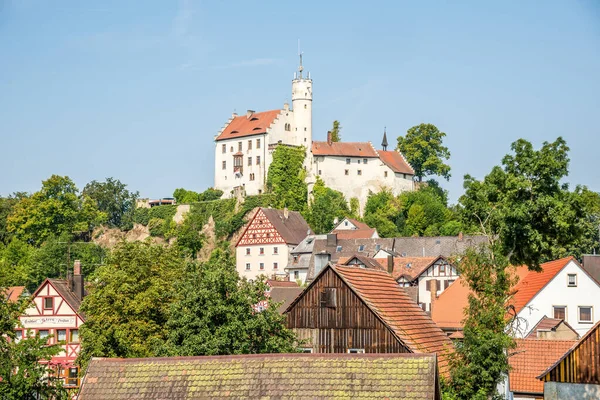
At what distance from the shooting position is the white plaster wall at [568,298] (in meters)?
55.9

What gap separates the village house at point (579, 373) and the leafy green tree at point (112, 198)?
10621 centimetres

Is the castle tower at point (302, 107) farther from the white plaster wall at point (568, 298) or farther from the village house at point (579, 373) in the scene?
the village house at point (579, 373)

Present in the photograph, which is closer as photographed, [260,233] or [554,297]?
[554,297]

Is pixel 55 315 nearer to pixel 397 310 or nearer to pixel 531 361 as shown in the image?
pixel 397 310

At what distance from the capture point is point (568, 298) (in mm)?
56969

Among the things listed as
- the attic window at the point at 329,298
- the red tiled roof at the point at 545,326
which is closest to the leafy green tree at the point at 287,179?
the red tiled roof at the point at 545,326

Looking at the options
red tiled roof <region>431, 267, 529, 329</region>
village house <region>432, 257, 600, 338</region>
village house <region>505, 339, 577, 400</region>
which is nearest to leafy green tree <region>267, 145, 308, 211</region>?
village house <region>432, 257, 600, 338</region>

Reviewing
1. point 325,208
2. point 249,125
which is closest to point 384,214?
point 325,208

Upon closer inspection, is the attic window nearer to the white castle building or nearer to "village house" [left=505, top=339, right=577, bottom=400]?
"village house" [left=505, top=339, right=577, bottom=400]

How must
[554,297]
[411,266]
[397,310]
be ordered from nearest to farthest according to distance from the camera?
[397,310] → [554,297] → [411,266]

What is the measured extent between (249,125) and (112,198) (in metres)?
24.3

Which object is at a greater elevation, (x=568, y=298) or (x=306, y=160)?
(x=306, y=160)

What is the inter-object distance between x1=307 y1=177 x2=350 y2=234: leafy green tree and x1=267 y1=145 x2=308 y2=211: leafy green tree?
1.49 meters

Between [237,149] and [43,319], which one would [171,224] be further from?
[43,319]
